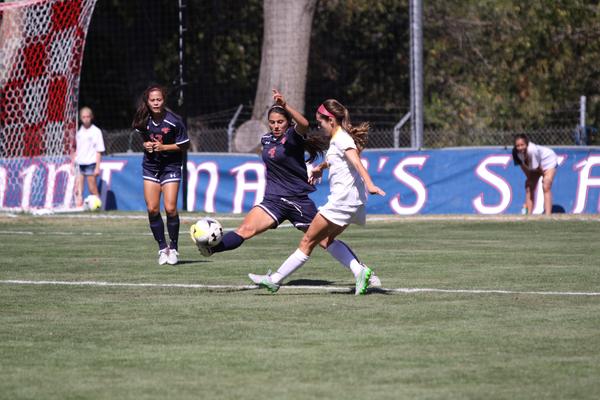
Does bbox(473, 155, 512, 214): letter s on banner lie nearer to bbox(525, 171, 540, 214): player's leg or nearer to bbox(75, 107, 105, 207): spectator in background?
bbox(525, 171, 540, 214): player's leg

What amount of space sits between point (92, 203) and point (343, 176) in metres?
13.3

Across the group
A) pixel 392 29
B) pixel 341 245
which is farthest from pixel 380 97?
pixel 341 245

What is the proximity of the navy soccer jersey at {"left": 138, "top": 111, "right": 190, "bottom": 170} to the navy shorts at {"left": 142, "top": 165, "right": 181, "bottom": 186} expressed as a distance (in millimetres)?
24

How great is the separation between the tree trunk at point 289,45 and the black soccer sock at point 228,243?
17594 millimetres

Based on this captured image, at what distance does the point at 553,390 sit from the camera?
642 centimetres

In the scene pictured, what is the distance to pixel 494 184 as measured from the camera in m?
22.1

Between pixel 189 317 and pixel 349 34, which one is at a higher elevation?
pixel 349 34

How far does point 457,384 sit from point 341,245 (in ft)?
14.1

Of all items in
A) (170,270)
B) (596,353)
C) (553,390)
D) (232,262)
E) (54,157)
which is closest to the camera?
(553,390)

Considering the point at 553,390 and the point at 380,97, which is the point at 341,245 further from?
the point at 380,97

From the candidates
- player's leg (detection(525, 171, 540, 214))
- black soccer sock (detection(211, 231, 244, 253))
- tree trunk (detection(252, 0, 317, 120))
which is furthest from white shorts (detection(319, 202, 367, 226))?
tree trunk (detection(252, 0, 317, 120))

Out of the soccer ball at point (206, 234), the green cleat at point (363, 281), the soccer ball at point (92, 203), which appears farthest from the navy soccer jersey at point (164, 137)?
the soccer ball at point (92, 203)

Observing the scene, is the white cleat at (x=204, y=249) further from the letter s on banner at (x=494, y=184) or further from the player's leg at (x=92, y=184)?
the player's leg at (x=92, y=184)

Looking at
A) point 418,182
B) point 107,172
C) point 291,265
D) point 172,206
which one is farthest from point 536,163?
point 291,265
